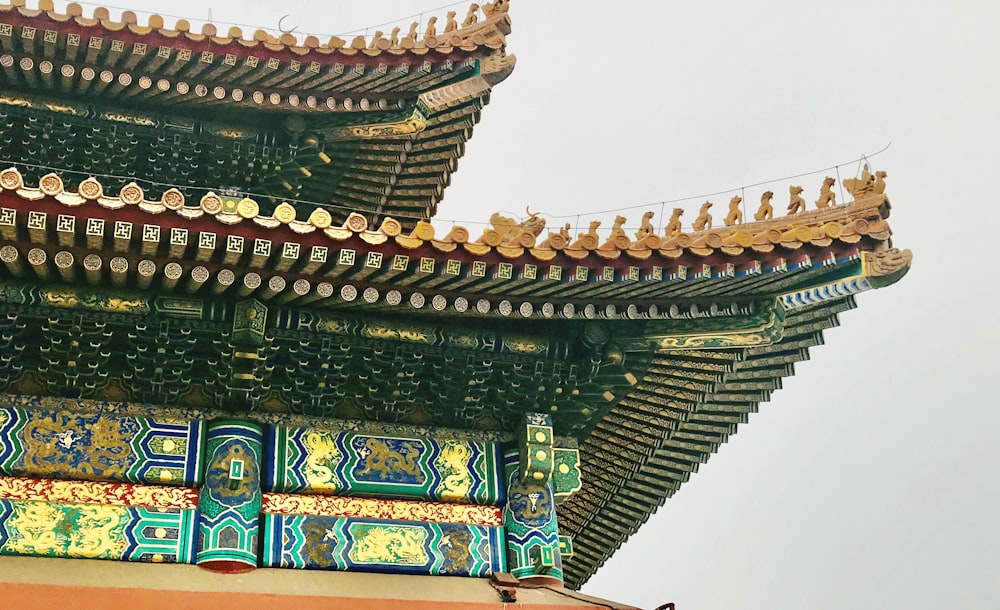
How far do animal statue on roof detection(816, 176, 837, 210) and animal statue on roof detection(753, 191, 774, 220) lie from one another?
399mm

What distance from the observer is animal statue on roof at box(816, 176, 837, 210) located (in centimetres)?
991

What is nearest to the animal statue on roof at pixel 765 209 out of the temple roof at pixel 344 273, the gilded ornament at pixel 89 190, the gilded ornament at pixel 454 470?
the temple roof at pixel 344 273

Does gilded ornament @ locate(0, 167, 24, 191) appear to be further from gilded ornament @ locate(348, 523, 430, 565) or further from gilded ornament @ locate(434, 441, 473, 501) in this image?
gilded ornament @ locate(434, 441, 473, 501)

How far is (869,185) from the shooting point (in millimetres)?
9680

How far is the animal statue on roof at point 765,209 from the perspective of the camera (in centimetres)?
1011

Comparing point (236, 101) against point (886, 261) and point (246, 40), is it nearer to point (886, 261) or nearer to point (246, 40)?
point (246, 40)

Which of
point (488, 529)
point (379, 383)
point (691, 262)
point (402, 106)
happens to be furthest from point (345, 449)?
point (402, 106)

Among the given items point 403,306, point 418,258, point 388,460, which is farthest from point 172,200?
point 388,460

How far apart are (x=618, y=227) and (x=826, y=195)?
5.89 feet

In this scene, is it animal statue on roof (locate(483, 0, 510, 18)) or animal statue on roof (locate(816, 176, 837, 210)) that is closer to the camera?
animal statue on roof (locate(816, 176, 837, 210))

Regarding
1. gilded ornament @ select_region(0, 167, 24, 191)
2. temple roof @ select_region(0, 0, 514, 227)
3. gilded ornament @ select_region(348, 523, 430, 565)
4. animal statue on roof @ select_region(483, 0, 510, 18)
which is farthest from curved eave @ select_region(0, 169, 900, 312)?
animal statue on roof @ select_region(483, 0, 510, 18)

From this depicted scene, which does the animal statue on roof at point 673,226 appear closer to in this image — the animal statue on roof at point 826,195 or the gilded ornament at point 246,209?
the animal statue on roof at point 826,195

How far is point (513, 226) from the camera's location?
941 centimetres

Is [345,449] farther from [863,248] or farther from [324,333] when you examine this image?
[863,248]
